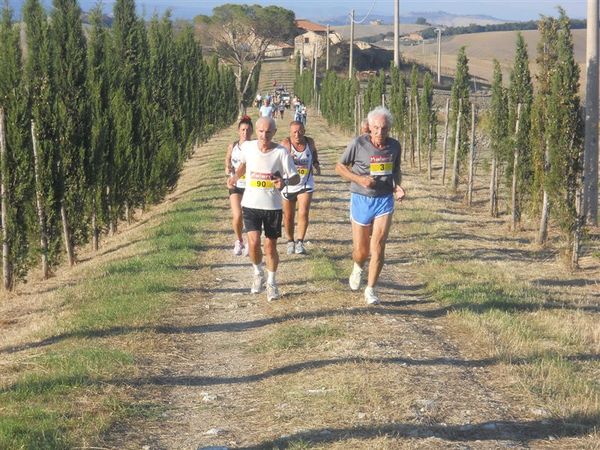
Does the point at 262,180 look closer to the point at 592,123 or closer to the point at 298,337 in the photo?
the point at 298,337

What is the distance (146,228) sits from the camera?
16891 millimetres

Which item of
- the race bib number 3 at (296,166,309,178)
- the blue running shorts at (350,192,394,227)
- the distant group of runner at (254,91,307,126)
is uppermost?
the distant group of runner at (254,91,307,126)

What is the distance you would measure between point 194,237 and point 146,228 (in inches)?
112

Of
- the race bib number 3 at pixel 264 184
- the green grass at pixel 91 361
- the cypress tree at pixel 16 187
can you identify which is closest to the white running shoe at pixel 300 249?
the green grass at pixel 91 361

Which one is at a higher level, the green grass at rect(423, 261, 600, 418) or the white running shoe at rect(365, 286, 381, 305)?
the white running shoe at rect(365, 286, 381, 305)

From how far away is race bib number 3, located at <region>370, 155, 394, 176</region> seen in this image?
30.3 feet

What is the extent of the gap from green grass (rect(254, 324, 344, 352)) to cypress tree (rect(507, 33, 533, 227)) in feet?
29.5

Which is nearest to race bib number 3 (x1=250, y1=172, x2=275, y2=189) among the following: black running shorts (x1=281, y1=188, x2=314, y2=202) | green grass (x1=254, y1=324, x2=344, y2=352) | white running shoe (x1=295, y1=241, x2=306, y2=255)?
green grass (x1=254, y1=324, x2=344, y2=352)

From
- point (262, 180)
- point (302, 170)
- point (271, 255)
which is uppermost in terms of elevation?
point (262, 180)

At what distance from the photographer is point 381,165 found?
924 centimetres

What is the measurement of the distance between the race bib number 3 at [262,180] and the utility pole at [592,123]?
7760 millimetres

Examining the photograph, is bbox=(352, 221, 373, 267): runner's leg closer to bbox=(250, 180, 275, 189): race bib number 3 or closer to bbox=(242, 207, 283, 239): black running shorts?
bbox=(242, 207, 283, 239): black running shorts

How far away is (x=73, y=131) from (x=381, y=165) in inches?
312

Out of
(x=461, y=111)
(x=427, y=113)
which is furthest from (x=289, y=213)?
(x=427, y=113)
